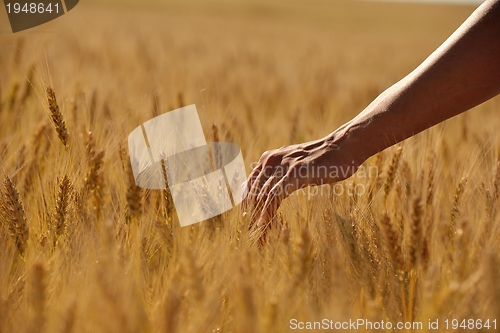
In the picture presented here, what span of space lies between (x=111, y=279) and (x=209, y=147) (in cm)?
81

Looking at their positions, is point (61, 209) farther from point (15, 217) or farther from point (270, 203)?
point (270, 203)

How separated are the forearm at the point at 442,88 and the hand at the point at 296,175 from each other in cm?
4

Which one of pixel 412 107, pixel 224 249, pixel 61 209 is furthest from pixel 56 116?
pixel 412 107

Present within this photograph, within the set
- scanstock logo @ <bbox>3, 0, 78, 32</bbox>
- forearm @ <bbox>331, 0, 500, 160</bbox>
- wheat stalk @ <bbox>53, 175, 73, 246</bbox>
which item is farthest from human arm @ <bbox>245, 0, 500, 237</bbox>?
scanstock logo @ <bbox>3, 0, 78, 32</bbox>

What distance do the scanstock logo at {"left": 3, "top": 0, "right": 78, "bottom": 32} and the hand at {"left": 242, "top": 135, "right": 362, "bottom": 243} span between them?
1215 millimetres

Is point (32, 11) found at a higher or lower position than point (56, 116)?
higher

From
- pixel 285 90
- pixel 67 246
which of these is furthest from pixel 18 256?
pixel 285 90

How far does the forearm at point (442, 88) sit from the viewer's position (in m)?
1.06

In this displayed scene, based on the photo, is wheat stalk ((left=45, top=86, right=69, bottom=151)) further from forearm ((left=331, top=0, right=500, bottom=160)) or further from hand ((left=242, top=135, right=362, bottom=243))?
forearm ((left=331, top=0, right=500, bottom=160))

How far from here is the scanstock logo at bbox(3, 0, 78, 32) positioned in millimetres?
1854

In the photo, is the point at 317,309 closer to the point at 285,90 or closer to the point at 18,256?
the point at 18,256

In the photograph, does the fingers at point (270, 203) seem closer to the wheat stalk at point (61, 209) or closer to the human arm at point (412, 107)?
the human arm at point (412, 107)

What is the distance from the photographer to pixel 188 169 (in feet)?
4.39

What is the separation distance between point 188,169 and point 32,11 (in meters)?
1.18
